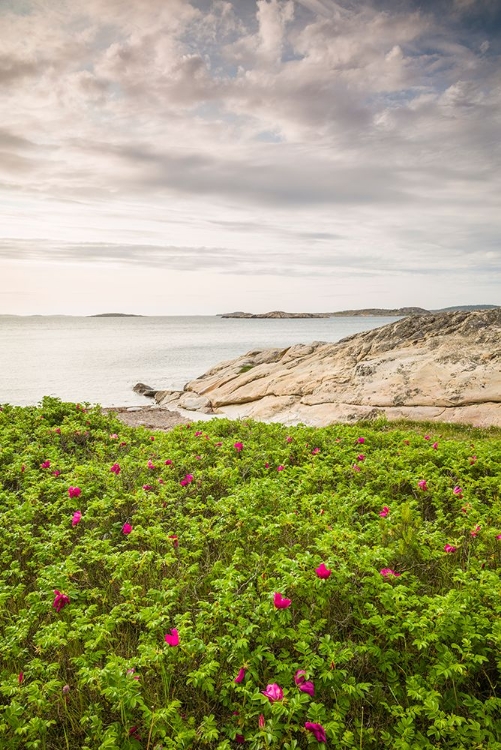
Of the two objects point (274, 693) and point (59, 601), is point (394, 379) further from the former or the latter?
point (274, 693)

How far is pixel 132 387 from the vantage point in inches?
1601

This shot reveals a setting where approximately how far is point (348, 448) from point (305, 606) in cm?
583

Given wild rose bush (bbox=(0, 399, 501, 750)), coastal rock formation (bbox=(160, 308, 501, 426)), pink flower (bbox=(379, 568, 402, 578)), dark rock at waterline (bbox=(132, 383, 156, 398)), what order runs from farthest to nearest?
dark rock at waterline (bbox=(132, 383, 156, 398))
coastal rock formation (bbox=(160, 308, 501, 426))
pink flower (bbox=(379, 568, 402, 578))
wild rose bush (bbox=(0, 399, 501, 750))

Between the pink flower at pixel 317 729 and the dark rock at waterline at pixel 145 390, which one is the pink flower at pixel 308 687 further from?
the dark rock at waterline at pixel 145 390

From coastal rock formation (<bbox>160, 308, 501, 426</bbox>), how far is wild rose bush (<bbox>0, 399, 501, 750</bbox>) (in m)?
7.87

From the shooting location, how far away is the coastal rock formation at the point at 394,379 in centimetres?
1558

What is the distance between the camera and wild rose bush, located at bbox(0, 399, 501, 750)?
10.3ft

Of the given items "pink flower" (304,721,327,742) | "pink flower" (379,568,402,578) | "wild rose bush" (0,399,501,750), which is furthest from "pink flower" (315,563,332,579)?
"pink flower" (304,721,327,742)

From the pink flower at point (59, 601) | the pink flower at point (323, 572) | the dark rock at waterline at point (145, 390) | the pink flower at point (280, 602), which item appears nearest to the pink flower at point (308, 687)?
the pink flower at point (280, 602)

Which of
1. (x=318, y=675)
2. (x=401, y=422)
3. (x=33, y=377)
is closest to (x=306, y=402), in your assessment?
(x=401, y=422)

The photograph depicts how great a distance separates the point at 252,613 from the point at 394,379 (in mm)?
14951

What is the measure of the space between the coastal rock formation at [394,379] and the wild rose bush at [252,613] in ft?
25.8

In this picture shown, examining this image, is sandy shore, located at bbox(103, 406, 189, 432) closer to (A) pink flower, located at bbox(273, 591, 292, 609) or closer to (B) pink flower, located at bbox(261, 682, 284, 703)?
(A) pink flower, located at bbox(273, 591, 292, 609)

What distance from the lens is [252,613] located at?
151 inches
